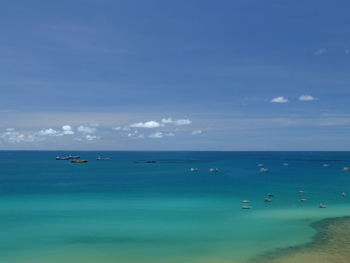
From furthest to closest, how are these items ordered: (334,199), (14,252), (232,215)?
(334,199) → (232,215) → (14,252)

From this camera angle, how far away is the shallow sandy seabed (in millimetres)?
21984

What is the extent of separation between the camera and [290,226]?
3166cm

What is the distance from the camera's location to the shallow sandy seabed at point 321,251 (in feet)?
72.1

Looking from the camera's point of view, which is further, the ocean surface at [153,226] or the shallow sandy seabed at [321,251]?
the ocean surface at [153,226]

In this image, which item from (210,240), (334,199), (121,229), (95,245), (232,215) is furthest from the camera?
(334,199)

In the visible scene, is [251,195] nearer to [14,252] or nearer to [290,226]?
[290,226]

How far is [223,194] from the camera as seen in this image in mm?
55844

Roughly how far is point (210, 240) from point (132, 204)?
63.6 ft

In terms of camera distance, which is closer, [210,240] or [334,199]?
[210,240]

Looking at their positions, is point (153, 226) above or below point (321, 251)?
below

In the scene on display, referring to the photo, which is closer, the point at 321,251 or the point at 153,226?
the point at 321,251

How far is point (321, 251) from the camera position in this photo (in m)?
23.7

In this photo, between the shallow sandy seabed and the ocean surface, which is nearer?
the shallow sandy seabed

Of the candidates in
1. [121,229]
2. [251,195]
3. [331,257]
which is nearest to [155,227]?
[121,229]
